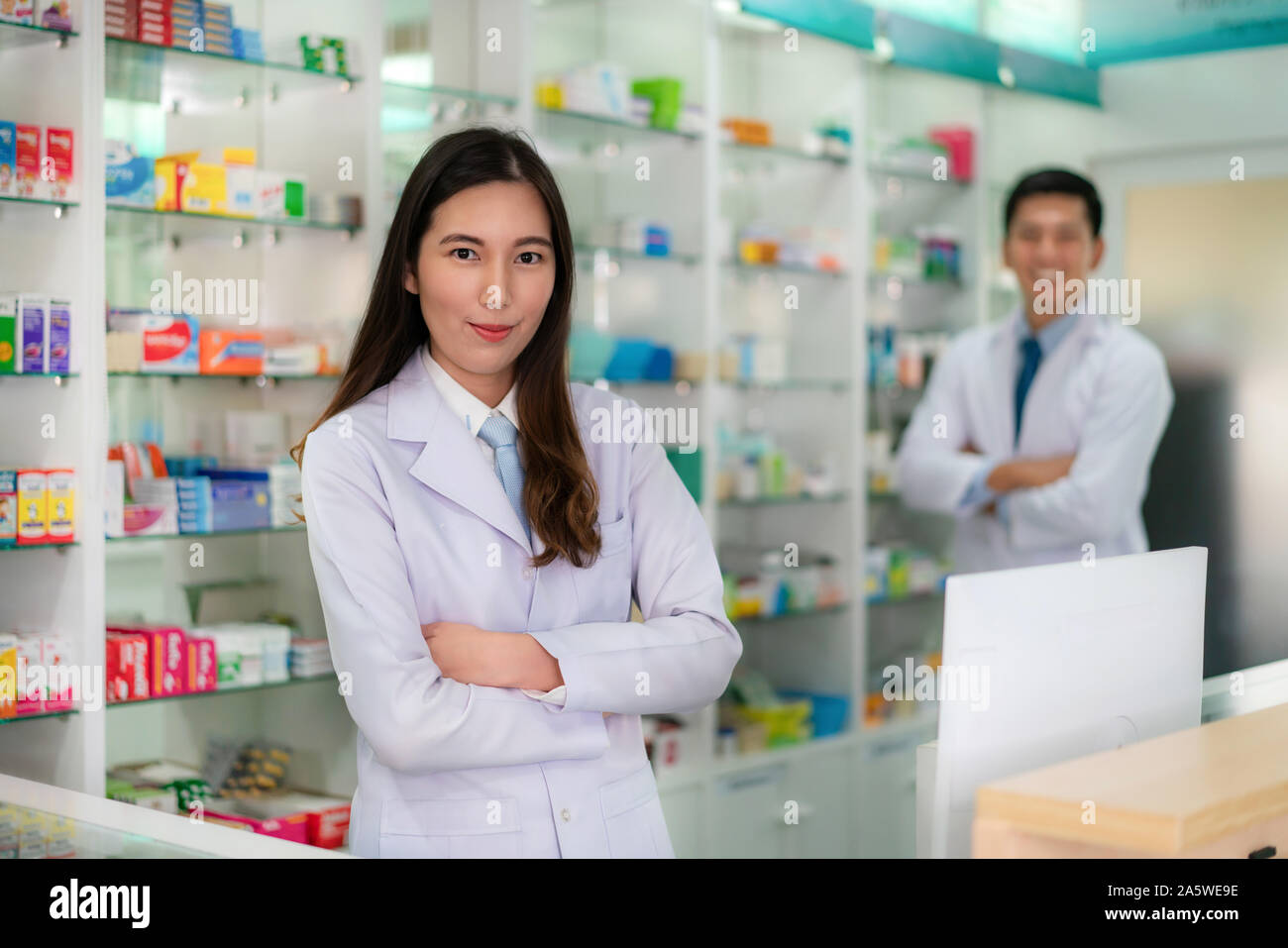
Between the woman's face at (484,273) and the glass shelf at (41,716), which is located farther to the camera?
the glass shelf at (41,716)

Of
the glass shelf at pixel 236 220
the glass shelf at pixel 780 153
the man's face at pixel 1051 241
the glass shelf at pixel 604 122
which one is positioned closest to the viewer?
the glass shelf at pixel 236 220

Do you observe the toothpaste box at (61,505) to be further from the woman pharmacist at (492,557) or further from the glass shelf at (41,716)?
the woman pharmacist at (492,557)

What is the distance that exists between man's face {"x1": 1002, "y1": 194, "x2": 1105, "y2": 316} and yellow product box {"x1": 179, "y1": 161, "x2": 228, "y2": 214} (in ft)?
7.46

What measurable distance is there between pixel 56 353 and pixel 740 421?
2.87 m

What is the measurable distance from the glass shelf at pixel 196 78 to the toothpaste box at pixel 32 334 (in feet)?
2.10

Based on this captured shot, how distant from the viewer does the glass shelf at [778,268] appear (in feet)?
16.7

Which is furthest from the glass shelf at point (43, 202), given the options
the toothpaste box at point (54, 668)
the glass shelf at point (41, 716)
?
the glass shelf at point (41, 716)

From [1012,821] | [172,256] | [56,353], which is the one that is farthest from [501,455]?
[172,256]

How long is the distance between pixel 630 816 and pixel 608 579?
37 centimetres

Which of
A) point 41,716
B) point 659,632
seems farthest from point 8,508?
point 659,632

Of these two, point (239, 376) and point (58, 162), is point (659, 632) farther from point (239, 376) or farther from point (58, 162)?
point (239, 376)

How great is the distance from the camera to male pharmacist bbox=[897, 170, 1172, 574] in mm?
4062

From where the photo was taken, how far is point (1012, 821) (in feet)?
5.08
